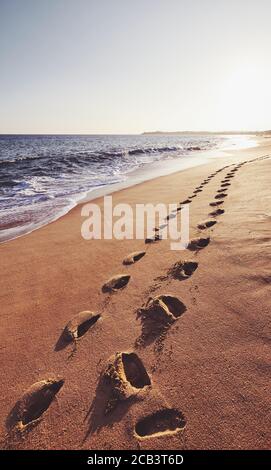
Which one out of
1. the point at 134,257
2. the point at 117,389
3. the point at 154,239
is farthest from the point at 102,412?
the point at 154,239

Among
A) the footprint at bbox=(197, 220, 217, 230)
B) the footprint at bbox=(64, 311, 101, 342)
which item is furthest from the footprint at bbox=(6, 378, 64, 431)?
the footprint at bbox=(197, 220, 217, 230)

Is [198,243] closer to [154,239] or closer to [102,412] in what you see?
[154,239]

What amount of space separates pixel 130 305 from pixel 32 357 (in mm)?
874

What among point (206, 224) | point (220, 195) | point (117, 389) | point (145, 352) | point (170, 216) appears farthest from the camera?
point (220, 195)

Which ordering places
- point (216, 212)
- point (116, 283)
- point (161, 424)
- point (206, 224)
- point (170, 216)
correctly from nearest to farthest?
point (161, 424) → point (116, 283) → point (206, 224) → point (216, 212) → point (170, 216)

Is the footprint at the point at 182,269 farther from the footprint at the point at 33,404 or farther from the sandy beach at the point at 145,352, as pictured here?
the footprint at the point at 33,404

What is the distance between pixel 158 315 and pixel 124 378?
24.4 inches

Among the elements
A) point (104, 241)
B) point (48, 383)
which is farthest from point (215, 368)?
point (104, 241)

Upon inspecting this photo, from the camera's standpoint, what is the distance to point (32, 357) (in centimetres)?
206

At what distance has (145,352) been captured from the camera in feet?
6.31

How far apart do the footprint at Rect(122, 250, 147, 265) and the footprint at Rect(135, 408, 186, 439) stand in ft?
6.51

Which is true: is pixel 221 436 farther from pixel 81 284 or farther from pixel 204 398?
pixel 81 284

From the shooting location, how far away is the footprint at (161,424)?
1438 millimetres

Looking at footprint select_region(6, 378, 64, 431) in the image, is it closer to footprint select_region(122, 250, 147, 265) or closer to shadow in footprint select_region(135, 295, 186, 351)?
shadow in footprint select_region(135, 295, 186, 351)
